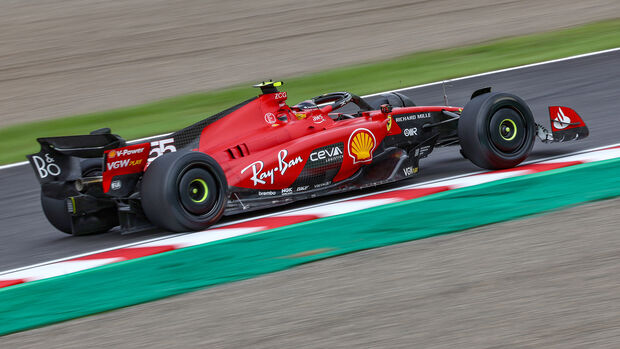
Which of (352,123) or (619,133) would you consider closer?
(352,123)

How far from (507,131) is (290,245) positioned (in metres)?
3.03

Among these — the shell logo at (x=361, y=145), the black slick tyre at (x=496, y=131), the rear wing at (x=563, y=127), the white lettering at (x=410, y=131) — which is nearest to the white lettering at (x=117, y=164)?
the shell logo at (x=361, y=145)

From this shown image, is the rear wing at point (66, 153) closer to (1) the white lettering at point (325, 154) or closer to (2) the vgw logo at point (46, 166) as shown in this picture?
(2) the vgw logo at point (46, 166)

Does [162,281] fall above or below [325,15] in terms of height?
below

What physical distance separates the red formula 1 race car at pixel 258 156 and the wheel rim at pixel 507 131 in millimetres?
10

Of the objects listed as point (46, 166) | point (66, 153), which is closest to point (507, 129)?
point (66, 153)

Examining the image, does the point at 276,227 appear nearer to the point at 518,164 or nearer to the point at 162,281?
the point at 162,281

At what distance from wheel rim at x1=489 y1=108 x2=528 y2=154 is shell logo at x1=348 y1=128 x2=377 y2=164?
111cm

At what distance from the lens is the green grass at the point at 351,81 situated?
12469 mm

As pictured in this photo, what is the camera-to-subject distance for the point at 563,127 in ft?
27.5

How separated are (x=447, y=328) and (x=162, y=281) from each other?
2.00m

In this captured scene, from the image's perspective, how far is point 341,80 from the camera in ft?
47.2

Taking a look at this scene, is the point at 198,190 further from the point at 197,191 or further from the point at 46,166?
the point at 46,166

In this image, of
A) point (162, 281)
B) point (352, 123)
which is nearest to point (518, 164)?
point (352, 123)
